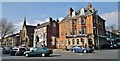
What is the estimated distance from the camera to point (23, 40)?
9606cm

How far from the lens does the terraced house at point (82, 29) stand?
5490 centimetres

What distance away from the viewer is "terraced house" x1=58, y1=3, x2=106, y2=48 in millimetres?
54900

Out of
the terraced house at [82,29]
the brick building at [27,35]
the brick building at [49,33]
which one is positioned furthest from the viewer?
the brick building at [27,35]

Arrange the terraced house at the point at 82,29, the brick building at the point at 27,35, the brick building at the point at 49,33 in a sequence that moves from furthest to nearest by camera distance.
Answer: the brick building at the point at 27,35, the brick building at the point at 49,33, the terraced house at the point at 82,29

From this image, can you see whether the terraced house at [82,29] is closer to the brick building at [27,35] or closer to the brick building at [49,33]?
the brick building at [49,33]

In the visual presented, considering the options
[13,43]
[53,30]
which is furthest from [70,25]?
[13,43]

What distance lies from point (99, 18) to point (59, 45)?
14.0 meters

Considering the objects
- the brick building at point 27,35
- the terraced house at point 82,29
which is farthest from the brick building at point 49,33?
the brick building at point 27,35

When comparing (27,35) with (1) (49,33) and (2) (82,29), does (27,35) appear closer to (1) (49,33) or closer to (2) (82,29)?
(1) (49,33)

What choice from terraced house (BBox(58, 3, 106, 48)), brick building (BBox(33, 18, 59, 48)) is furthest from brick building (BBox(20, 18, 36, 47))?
terraced house (BBox(58, 3, 106, 48))

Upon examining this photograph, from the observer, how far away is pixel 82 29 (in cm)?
5797

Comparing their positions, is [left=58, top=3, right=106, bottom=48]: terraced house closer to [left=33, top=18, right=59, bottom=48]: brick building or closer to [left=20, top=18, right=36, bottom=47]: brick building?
[left=33, top=18, right=59, bottom=48]: brick building

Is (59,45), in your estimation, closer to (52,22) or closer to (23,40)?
(52,22)

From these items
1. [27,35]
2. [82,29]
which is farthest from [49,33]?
[27,35]
